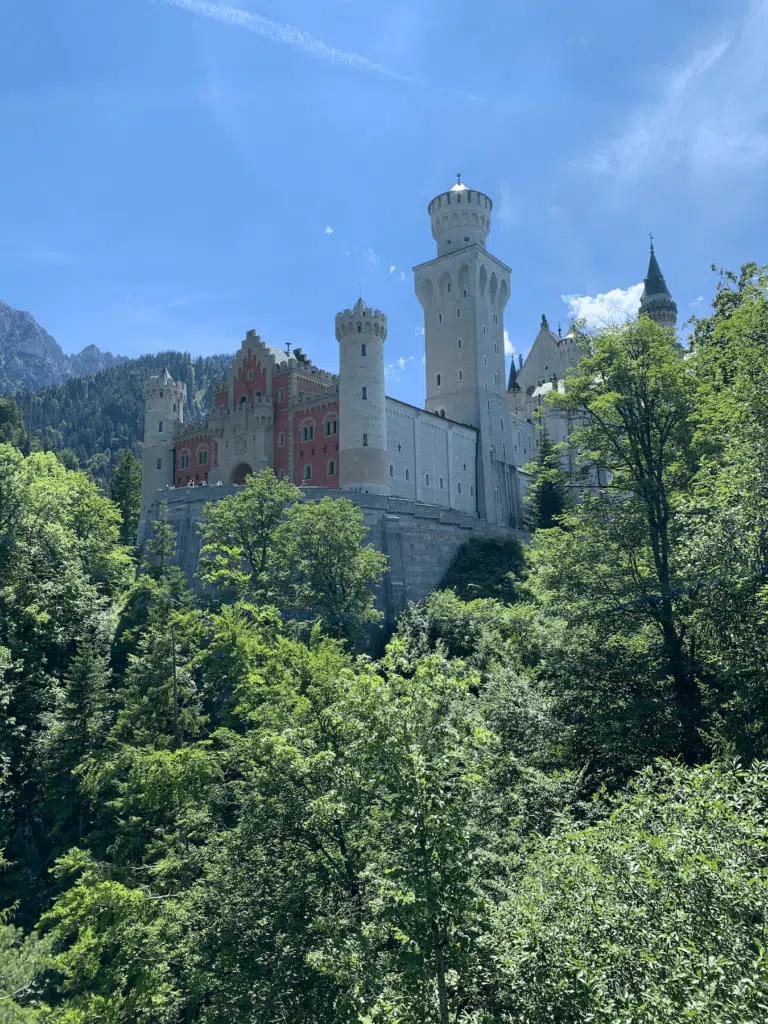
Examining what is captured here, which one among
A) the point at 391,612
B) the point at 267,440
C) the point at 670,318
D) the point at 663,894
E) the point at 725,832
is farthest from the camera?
the point at 670,318

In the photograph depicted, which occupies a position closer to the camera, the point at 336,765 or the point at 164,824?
the point at 336,765

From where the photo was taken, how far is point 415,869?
10.3 meters

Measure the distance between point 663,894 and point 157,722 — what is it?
62.3 feet

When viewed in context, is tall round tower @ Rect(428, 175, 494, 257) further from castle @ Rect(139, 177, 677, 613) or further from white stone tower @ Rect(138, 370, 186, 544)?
white stone tower @ Rect(138, 370, 186, 544)

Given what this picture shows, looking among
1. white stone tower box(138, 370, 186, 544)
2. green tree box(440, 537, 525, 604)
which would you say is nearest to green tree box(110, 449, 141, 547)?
white stone tower box(138, 370, 186, 544)

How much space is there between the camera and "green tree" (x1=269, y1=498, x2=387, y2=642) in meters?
34.6

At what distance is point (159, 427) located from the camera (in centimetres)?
6581

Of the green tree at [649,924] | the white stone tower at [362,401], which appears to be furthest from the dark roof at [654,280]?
the green tree at [649,924]

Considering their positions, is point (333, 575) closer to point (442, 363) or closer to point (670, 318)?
point (442, 363)

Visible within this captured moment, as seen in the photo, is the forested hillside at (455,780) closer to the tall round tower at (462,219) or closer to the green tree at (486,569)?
the green tree at (486,569)

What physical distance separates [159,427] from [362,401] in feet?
72.0

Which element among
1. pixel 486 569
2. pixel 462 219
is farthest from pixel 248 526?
pixel 462 219

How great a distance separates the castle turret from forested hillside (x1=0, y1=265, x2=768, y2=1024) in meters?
53.1

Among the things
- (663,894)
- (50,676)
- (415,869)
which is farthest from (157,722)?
(663,894)
